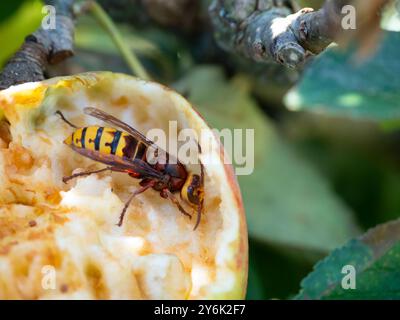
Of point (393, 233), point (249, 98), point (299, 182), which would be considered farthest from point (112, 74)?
point (299, 182)

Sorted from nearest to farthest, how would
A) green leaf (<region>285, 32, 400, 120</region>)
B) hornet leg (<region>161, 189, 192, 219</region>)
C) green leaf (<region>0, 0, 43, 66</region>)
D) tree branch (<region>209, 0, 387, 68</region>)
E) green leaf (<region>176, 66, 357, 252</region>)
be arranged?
tree branch (<region>209, 0, 387, 68</region>) → green leaf (<region>0, 0, 43, 66</region>) → hornet leg (<region>161, 189, 192, 219</region>) → green leaf (<region>285, 32, 400, 120</region>) → green leaf (<region>176, 66, 357, 252</region>)

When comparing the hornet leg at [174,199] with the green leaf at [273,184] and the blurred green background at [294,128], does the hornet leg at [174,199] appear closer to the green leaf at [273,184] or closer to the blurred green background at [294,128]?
the blurred green background at [294,128]

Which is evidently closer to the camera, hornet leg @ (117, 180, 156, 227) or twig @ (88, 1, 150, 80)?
hornet leg @ (117, 180, 156, 227)

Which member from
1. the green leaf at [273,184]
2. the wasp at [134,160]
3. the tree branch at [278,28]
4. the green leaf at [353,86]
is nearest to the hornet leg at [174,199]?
the wasp at [134,160]

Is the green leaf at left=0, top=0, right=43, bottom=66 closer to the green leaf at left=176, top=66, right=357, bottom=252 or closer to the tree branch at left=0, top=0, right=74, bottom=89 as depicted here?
the tree branch at left=0, top=0, right=74, bottom=89

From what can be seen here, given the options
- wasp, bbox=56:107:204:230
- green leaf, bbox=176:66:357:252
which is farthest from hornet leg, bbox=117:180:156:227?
green leaf, bbox=176:66:357:252

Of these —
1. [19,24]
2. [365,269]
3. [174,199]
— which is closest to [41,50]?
[19,24]

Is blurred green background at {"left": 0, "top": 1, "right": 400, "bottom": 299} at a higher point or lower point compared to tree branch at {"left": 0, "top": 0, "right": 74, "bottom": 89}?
lower

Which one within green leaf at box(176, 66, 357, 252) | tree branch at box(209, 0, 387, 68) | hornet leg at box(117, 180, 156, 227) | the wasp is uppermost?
tree branch at box(209, 0, 387, 68)
